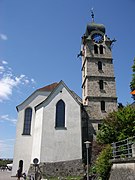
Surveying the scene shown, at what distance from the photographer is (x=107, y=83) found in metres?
31.8

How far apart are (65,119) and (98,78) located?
983 centimetres

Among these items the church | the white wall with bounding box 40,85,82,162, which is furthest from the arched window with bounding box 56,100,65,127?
the white wall with bounding box 40,85,82,162

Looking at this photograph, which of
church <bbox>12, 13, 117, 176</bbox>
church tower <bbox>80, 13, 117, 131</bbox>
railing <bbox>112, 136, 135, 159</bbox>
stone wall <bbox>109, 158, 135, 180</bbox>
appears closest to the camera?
stone wall <bbox>109, 158, 135, 180</bbox>

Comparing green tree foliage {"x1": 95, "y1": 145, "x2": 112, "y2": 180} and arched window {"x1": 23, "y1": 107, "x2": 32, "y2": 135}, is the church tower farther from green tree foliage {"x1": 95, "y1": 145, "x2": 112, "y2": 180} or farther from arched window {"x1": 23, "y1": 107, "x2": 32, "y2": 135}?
green tree foliage {"x1": 95, "y1": 145, "x2": 112, "y2": 180}

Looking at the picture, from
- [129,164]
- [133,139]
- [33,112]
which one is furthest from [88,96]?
[129,164]

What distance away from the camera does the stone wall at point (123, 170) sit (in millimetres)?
11011

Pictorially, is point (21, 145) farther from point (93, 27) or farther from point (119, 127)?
point (93, 27)

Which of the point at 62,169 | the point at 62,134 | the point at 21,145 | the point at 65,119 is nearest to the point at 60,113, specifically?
the point at 65,119

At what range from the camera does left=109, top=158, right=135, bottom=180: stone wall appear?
11.0m

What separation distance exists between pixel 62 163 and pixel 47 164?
189cm

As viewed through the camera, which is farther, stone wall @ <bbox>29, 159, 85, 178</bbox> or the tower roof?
the tower roof

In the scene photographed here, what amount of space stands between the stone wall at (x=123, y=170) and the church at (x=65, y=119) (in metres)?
10.7

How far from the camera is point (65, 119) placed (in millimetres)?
26375

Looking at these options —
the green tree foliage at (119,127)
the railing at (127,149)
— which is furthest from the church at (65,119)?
the railing at (127,149)
